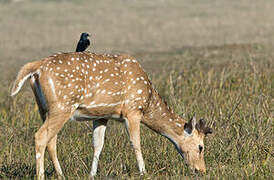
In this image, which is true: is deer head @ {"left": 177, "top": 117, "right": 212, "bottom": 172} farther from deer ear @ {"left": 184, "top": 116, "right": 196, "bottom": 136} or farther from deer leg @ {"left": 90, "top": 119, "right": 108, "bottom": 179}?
deer leg @ {"left": 90, "top": 119, "right": 108, "bottom": 179}

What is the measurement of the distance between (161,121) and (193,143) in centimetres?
55

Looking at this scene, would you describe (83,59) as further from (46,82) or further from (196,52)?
(196,52)

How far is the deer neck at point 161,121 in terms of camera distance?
8977 millimetres

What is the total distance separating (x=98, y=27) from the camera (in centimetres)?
3750

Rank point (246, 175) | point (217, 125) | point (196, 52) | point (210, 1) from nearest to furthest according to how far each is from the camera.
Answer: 1. point (246, 175)
2. point (217, 125)
3. point (196, 52)
4. point (210, 1)

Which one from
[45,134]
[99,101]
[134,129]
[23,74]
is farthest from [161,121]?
[23,74]

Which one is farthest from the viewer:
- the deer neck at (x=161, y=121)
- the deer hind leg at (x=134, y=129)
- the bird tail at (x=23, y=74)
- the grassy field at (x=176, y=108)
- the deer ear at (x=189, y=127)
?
the deer neck at (x=161, y=121)

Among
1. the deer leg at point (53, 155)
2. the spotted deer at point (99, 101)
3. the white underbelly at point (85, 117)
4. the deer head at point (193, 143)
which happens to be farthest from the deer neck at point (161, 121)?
the deer leg at point (53, 155)

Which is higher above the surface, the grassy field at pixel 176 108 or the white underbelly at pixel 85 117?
the white underbelly at pixel 85 117

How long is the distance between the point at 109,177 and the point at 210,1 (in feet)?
149

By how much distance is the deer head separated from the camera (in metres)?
8.65

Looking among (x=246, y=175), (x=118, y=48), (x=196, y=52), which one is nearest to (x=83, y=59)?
(x=246, y=175)

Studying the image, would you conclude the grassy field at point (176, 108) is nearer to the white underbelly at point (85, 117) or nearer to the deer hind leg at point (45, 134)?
the deer hind leg at point (45, 134)

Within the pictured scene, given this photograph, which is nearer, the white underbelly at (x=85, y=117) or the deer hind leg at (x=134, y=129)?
the white underbelly at (x=85, y=117)
